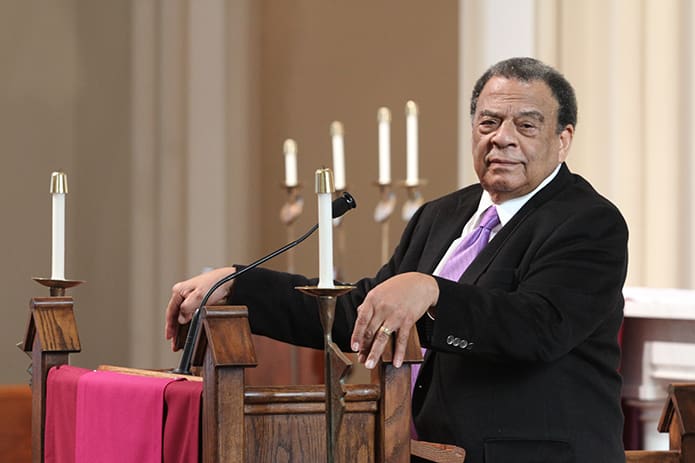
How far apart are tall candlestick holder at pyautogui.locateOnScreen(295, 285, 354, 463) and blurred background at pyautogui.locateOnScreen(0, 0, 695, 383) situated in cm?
293

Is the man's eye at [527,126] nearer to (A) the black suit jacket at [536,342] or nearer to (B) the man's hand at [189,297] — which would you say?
(A) the black suit jacket at [536,342]

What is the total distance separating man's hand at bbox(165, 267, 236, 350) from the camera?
265cm

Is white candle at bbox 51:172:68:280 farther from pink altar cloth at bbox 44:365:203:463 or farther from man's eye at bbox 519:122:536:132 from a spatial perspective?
man's eye at bbox 519:122:536:132

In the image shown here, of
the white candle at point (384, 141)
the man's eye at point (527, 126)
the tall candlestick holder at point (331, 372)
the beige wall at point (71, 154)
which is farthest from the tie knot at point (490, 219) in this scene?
the beige wall at point (71, 154)

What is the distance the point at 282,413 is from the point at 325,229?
37 centimetres

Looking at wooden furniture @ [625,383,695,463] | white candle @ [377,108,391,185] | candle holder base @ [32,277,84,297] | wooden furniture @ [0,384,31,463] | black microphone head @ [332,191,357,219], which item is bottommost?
wooden furniture @ [0,384,31,463]

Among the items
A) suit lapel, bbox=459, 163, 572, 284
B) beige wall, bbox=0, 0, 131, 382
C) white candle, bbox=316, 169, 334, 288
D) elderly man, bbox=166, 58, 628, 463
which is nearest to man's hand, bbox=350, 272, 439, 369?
elderly man, bbox=166, 58, 628, 463

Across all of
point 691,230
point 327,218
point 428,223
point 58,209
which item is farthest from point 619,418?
point 691,230

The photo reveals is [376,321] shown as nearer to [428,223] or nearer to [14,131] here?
[428,223]

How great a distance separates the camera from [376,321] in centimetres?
211

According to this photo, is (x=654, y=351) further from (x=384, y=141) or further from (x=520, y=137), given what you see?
(x=384, y=141)

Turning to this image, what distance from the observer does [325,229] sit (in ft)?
6.61

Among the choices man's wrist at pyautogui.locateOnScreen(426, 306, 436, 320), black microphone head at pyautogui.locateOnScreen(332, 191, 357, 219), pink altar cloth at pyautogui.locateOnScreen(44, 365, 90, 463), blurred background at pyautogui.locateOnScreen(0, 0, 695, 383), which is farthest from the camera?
blurred background at pyautogui.locateOnScreen(0, 0, 695, 383)

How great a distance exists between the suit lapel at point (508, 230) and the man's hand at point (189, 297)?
0.53 metres
